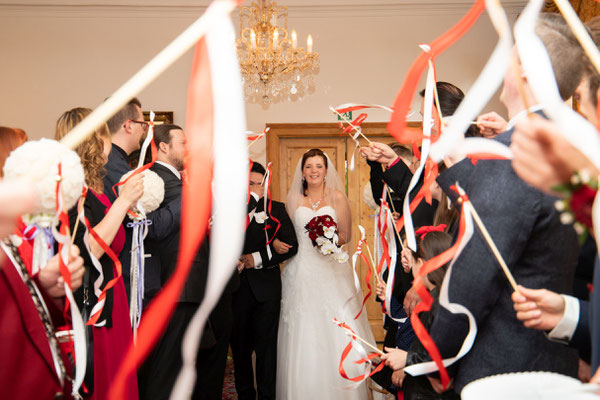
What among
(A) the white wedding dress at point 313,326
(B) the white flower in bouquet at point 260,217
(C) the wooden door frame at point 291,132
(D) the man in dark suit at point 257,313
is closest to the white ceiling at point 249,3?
(C) the wooden door frame at point 291,132

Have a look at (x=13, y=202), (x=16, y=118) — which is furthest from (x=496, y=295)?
(x=16, y=118)

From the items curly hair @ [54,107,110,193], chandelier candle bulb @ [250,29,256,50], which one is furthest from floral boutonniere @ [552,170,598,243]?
A: chandelier candle bulb @ [250,29,256,50]

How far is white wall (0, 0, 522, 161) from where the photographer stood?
597 centimetres

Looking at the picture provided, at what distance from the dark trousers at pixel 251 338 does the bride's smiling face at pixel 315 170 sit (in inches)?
43.4

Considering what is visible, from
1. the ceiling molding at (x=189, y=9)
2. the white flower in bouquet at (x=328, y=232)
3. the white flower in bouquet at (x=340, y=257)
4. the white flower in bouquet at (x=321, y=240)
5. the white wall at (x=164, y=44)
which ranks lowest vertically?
the white flower in bouquet at (x=340, y=257)

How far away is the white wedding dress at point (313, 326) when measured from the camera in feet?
12.1

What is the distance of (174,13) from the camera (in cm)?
602

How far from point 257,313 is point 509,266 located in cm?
288

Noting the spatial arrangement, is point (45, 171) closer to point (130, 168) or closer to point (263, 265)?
point (130, 168)

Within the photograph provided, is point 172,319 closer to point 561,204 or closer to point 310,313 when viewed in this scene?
point 310,313

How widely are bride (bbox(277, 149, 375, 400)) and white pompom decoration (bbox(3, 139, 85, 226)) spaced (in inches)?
106

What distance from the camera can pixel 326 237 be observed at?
161 inches

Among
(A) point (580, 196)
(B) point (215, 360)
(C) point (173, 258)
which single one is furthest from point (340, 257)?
(A) point (580, 196)

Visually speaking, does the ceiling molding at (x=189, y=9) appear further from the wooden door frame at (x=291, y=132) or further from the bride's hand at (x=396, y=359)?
the bride's hand at (x=396, y=359)
